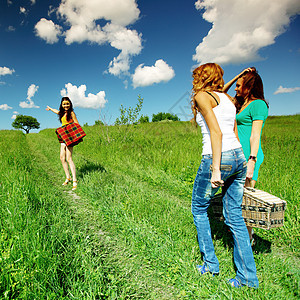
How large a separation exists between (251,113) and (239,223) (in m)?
1.22

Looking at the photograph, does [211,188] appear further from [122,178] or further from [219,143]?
[122,178]

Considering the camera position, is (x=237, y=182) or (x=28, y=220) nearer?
(x=237, y=182)

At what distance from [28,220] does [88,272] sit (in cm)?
106

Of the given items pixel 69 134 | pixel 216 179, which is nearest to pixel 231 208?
pixel 216 179

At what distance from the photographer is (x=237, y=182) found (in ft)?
5.94

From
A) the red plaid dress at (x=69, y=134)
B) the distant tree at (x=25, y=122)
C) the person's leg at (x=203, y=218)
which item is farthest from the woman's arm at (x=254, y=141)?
the distant tree at (x=25, y=122)

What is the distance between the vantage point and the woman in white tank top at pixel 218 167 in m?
1.67

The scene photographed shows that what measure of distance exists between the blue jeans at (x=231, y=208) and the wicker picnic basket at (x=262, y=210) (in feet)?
0.45

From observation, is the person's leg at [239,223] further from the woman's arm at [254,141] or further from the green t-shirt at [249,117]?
the green t-shirt at [249,117]

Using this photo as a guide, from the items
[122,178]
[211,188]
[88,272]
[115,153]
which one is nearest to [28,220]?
[88,272]

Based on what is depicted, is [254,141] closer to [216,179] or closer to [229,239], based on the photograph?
[216,179]

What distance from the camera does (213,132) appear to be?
1.65 metres

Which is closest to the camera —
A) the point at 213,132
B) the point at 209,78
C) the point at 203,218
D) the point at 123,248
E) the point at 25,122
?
the point at 213,132

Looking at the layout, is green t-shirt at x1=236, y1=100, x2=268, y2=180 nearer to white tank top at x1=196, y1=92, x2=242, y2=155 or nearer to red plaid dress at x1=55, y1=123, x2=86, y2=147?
white tank top at x1=196, y1=92, x2=242, y2=155
